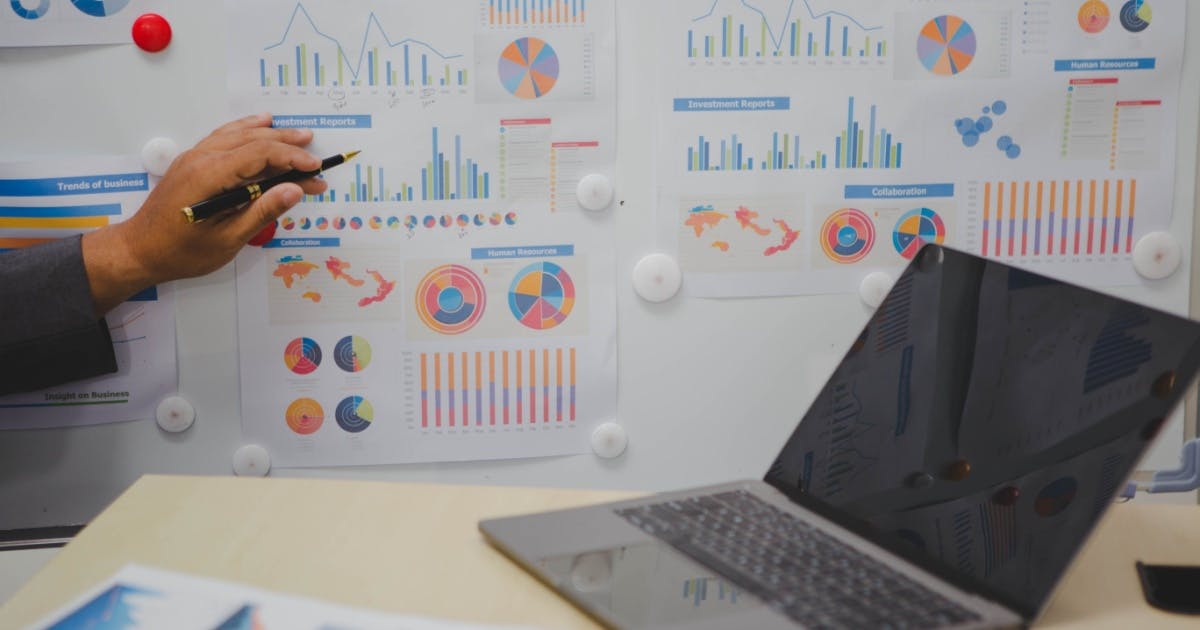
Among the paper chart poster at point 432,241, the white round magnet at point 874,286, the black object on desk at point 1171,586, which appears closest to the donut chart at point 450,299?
the paper chart poster at point 432,241

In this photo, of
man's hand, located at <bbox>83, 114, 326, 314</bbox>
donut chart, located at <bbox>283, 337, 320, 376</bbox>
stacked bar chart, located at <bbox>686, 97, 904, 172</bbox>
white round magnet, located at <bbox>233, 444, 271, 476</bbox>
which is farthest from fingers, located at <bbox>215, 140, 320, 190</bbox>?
stacked bar chart, located at <bbox>686, 97, 904, 172</bbox>

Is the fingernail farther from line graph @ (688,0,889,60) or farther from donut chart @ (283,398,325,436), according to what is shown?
line graph @ (688,0,889,60)

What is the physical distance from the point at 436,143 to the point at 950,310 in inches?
26.5

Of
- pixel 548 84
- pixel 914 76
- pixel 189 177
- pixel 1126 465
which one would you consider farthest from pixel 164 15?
pixel 1126 465

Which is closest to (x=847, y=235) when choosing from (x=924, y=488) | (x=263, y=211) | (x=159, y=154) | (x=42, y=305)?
(x=924, y=488)

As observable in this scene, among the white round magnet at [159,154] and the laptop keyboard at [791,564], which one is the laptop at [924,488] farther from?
the white round magnet at [159,154]

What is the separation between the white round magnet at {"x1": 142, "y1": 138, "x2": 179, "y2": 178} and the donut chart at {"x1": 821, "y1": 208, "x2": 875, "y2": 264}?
79 centimetres

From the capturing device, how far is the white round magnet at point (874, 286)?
4.43 feet

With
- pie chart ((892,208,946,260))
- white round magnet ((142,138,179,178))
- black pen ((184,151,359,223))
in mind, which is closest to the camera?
black pen ((184,151,359,223))

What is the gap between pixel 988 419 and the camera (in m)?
0.79

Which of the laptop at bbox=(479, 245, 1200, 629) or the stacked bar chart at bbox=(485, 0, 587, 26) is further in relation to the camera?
the stacked bar chart at bbox=(485, 0, 587, 26)

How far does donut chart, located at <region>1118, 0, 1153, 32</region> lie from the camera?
1.32 metres

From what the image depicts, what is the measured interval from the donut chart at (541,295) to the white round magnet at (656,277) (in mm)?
85

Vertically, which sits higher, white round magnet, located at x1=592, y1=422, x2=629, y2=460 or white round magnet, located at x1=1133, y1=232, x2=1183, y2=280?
white round magnet, located at x1=1133, y1=232, x2=1183, y2=280
